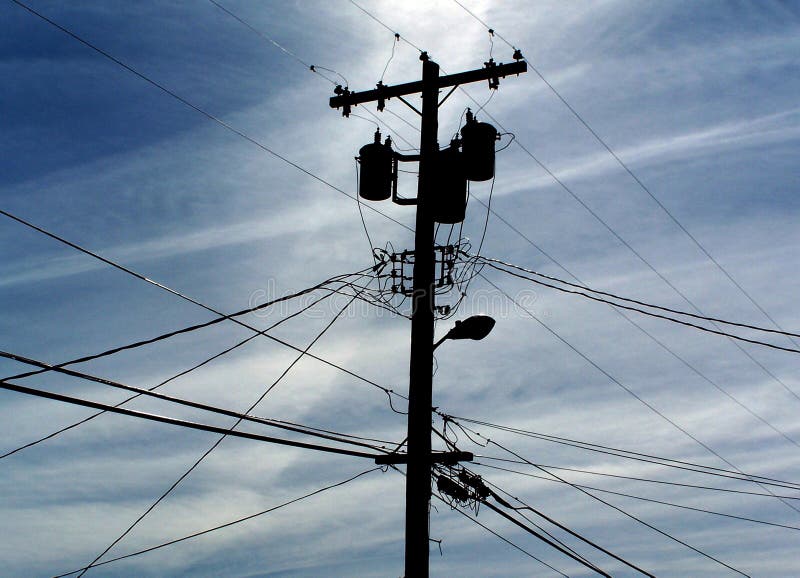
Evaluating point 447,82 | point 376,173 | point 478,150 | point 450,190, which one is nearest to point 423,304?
point 450,190

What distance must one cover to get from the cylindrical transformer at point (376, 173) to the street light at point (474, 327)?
2525 mm

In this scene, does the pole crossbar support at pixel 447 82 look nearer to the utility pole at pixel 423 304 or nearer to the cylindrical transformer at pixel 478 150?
the utility pole at pixel 423 304

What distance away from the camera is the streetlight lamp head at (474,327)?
1182 centimetres

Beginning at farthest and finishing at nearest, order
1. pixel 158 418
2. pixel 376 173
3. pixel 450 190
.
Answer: pixel 376 173, pixel 450 190, pixel 158 418

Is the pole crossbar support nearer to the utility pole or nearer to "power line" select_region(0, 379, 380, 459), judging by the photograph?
the utility pole

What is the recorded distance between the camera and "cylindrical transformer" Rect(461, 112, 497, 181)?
41.8 feet

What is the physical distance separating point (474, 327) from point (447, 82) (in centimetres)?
424

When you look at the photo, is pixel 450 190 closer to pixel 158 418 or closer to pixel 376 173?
pixel 376 173

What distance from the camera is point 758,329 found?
47.0 ft

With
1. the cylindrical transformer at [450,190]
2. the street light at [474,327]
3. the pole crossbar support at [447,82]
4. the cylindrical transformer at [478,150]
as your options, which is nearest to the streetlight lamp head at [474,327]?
the street light at [474,327]

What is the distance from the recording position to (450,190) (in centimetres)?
1273

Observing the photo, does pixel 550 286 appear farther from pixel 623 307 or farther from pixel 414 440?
pixel 414 440

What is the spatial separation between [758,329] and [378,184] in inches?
285

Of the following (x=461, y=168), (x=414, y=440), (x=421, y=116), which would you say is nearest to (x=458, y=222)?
(x=461, y=168)
